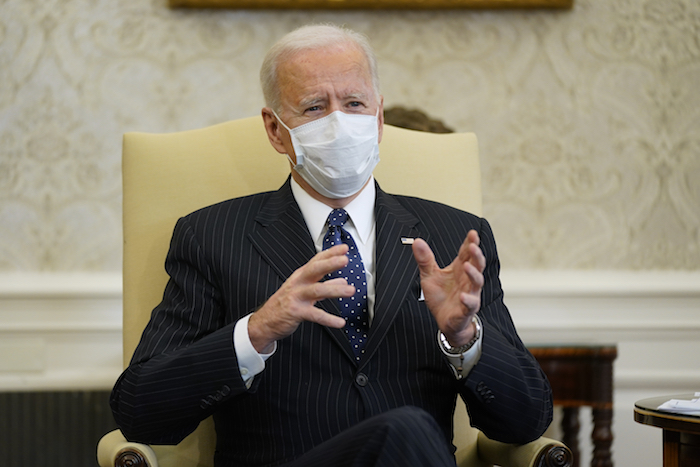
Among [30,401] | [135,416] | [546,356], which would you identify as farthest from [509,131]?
[30,401]

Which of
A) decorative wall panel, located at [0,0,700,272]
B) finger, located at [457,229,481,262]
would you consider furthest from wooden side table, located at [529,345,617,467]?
finger, located at [457,229,481,262]

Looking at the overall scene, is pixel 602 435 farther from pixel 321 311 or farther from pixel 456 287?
pixel 321 311

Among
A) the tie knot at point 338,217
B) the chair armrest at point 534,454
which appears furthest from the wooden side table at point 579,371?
the tie knot at point 338,217

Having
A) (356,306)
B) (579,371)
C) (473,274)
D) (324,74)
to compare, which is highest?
(324,74)

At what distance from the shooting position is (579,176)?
2666 millimetres

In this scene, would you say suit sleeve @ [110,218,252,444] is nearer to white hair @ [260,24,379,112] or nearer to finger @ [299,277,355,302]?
finger @ [299,277,355,302]

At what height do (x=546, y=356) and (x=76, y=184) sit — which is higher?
(x=76, y=184)

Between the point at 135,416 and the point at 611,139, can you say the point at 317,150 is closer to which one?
the point at 135,416

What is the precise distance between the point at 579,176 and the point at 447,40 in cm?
73

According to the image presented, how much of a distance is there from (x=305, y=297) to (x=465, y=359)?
13.7 inches

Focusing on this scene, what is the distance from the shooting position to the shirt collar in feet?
5.11

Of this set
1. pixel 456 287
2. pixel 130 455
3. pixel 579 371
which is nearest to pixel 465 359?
pixel 456 287

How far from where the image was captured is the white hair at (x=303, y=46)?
5.06 feet

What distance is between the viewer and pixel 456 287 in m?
1.24
